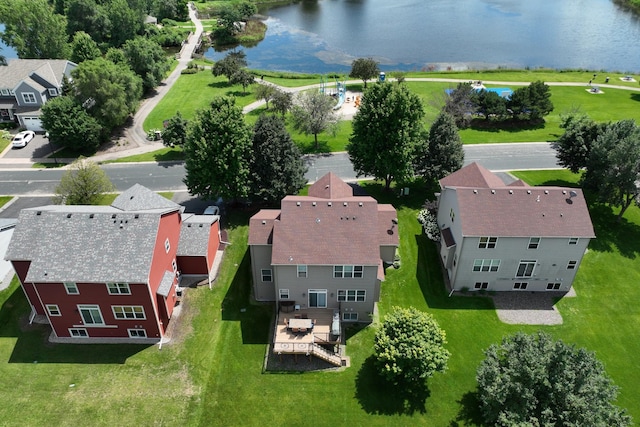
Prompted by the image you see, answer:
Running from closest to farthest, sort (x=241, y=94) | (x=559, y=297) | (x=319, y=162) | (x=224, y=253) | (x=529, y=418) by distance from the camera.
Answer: (x=529, y=418) → (x=559, y=297) → (x=224, y=253) → (x=319, y=162) → (x=241, y=94)

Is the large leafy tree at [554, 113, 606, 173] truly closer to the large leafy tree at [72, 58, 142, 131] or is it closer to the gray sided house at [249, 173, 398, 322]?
the gray sided house at [249, 173, 398, 322]

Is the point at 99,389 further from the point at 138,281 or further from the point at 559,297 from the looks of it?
the point at 559,297

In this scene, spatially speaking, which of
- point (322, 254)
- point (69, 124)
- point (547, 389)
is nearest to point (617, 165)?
point (547, 389)

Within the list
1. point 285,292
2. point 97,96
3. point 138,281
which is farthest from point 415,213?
point 97,96

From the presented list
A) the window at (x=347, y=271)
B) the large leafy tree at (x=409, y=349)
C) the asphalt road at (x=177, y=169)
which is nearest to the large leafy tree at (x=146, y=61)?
the asphalt road at (x=177, y=169)

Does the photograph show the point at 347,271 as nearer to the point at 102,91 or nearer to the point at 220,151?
the point at 220,151

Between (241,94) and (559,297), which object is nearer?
(559,297)
